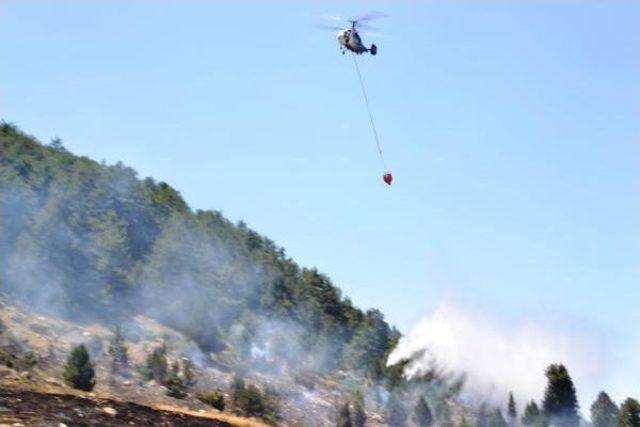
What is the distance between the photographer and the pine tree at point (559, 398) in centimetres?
7300

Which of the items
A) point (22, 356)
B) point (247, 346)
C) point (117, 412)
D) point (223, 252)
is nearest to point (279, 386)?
point (247, 346)

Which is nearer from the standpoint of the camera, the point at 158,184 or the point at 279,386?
the point at 279,386

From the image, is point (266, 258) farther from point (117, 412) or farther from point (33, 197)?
point (117, 412)

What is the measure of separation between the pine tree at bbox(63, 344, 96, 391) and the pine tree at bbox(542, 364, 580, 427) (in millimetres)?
47828

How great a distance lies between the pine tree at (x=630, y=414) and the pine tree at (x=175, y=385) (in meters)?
37.6

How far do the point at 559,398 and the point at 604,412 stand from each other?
4247mm

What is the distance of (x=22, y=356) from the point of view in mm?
45719

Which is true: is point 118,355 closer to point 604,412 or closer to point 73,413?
point 73,413

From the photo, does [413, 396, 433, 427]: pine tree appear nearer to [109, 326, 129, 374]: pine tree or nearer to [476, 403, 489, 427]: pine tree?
[476, 403, 489, 427]: pine tree

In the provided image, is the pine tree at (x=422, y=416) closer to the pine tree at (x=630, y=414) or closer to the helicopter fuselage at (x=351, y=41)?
the pine tree at (x=630, y=414)

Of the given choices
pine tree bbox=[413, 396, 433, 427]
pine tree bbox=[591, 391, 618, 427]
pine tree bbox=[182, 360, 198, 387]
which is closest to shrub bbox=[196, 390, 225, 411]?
pine tree bbox=[182, 360, 198, 387]

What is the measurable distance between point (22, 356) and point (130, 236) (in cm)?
3311

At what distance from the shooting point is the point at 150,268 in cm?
7375

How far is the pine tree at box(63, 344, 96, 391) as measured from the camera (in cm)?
4172
